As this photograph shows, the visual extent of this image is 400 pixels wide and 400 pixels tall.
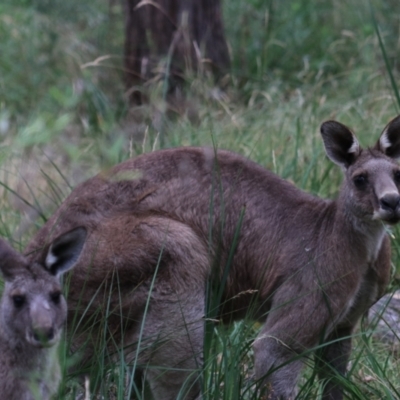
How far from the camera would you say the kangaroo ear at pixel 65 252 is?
13.5 ft

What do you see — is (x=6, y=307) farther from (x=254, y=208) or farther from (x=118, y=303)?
(x=254, y=208)

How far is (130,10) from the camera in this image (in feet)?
31.3

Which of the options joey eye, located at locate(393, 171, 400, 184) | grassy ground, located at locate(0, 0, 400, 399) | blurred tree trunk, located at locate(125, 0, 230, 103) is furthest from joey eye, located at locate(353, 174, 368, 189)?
blurred tree trunk, located at locate(125, 0, 230, 103)

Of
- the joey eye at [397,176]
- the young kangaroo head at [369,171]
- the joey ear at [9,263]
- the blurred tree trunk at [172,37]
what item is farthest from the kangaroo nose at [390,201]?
the blurred tree trunk at [172,37]

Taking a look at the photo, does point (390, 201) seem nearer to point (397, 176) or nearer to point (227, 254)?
point (397, 176)

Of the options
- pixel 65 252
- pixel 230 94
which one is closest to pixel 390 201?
pixel 65 252

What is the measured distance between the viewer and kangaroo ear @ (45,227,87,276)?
4129mm

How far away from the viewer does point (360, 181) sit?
15.7ft

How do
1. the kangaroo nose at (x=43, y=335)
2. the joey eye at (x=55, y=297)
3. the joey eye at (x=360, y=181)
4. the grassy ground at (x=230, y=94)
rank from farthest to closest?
the grassy ground at (x=230, y=94) < the joey eye at (x=360, y=181) < the joey eye at (x=55, y=297) < the kangaroo nose at (x=43, y=335)

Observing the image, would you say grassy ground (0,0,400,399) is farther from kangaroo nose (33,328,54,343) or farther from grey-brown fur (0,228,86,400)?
kangaroo nose (33,328,54,343)

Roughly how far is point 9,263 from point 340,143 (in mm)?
1846

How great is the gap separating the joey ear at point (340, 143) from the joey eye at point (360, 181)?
0.19 metres

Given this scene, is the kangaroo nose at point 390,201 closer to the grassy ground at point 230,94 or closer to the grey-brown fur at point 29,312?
the grassy ground at point 230,94

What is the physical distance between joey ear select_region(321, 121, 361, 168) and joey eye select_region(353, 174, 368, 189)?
19 centimetres
